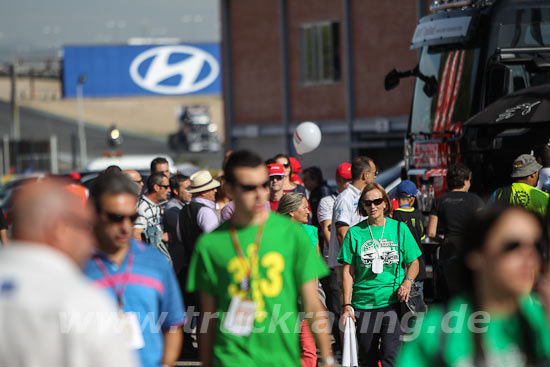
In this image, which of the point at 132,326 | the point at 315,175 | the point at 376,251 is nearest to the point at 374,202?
the point at 376,251

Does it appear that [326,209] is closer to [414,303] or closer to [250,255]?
[414,303]

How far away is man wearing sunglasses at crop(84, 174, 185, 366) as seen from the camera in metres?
4.62

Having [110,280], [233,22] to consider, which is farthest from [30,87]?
[110,280]

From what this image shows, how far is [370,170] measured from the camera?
9266mm

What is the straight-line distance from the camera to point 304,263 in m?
4.88

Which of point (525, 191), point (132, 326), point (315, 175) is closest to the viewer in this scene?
point (132, 326)

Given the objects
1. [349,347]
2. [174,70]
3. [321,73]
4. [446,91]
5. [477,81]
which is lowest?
[349,347]

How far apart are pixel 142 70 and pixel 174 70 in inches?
109

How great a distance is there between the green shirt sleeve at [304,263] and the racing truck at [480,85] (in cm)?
732

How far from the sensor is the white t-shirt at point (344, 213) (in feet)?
29.1

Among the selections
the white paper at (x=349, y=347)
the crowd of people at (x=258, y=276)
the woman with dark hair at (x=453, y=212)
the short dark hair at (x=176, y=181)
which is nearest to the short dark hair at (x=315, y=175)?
the short dark hair at (x=176, y=181)

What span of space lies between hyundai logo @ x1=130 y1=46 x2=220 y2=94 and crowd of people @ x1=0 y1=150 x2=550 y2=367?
7022 centimetres

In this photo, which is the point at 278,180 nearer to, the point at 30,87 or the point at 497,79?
the point at 497,79

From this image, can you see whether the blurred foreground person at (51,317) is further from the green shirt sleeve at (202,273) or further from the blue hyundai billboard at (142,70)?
the blue hyundai billboard at (142,70)
